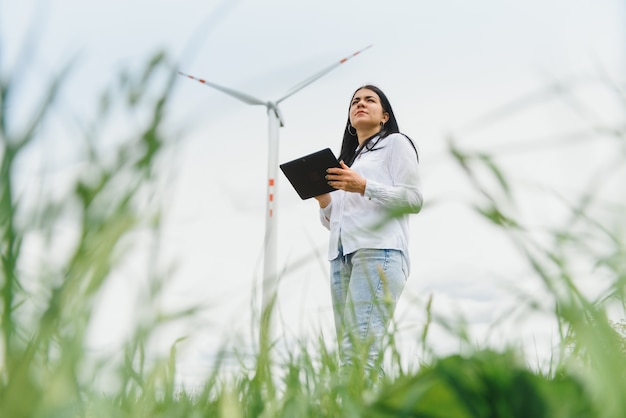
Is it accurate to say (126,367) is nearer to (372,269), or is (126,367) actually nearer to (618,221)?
(618,221)

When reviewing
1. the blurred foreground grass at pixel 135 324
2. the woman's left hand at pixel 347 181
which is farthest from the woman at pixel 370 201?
the blurred foreground grass at pixel 135 324

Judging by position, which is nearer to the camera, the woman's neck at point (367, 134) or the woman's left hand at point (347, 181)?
the woman's left hand at point (347, 181)

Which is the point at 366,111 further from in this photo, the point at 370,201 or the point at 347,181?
the point at 347,181

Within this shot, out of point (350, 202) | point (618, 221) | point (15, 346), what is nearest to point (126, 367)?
point (15, 346)

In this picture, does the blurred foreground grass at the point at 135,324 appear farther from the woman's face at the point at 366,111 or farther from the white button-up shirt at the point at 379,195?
the woman's face at the point at 366,111

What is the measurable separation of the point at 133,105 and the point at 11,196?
0.39 ft

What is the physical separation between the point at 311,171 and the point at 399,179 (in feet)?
1.25

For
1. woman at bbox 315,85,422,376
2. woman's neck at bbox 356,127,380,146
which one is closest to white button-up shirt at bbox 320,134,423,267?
woman at bbox 315,85,422,376

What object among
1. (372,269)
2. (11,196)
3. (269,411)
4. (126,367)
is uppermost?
(11,196)

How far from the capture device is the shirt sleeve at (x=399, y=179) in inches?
111

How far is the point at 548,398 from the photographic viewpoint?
0.49 m

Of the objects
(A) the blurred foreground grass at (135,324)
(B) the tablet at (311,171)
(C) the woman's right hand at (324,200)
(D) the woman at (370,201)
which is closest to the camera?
(A) the blurred foreground grass at (135,324)

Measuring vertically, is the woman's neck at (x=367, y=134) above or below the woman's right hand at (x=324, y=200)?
above

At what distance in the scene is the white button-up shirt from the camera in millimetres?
2834
